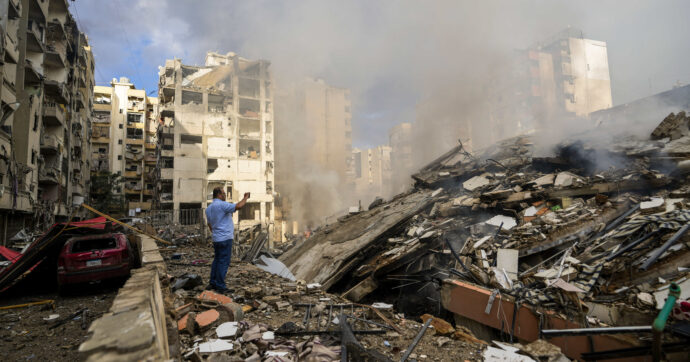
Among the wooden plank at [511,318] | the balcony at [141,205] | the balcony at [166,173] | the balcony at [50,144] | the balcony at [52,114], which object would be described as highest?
the balcony at [52,114]

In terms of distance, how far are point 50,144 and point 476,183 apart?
23860mm

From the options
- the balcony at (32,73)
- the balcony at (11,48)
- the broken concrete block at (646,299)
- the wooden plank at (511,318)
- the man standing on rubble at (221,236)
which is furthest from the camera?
the balcony at (32,73)

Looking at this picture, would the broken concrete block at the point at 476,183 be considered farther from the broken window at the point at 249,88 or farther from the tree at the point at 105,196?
the tree at the point at 105,196

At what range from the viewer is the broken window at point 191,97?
3309cm

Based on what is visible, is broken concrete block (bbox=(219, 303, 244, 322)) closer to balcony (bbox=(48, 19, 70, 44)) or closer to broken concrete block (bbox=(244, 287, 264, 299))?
broken concrete block (bbox=(244, 287, 264, 299))

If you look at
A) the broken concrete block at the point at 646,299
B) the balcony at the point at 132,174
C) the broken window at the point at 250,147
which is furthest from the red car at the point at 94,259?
the balcony at the point at 132,174

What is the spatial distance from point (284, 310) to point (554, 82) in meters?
49.2

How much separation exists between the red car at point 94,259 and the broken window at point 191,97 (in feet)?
97.6

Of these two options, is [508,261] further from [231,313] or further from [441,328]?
[231,313]

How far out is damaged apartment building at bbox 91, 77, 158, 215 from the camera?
4312cm

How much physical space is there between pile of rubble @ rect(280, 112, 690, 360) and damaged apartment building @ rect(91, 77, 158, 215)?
43103 millimetres

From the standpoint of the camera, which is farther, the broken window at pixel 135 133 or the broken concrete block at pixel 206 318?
the broken window at pixel 135 133

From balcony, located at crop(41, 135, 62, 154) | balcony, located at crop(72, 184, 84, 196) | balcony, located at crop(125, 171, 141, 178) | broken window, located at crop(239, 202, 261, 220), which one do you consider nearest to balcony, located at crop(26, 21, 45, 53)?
balcony, located at crop(41, 135, 62, 154)

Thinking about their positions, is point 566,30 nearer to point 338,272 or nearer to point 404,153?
point 404,153
